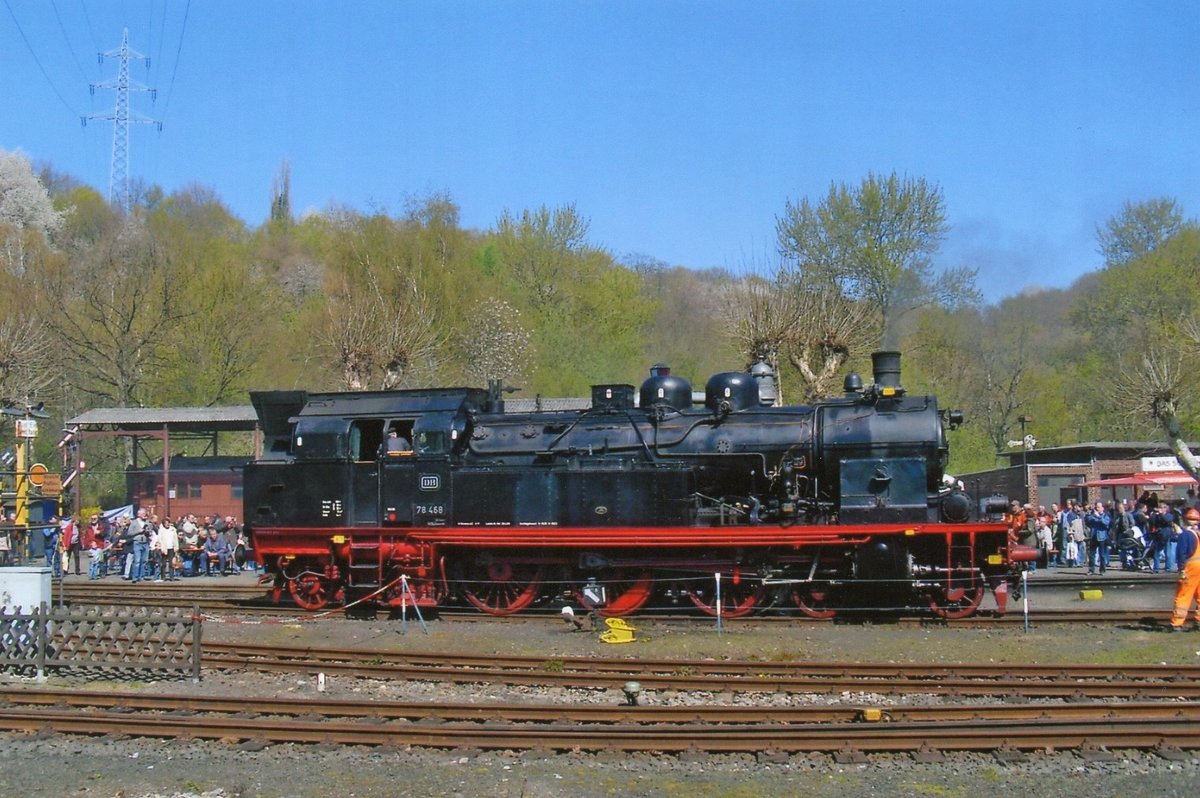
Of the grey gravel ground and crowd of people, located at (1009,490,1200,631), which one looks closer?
the grey gravel ground

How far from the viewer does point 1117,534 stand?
26.2 meters

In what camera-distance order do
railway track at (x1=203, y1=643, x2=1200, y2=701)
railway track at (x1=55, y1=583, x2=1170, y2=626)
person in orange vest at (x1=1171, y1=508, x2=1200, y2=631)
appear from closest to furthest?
Answer: railway track at (x1=203, y1=643, x2=1200, y2=701) < person in orange vest at (x1=1171, y1=508, x2=1200, y2=631) < railway track at (x1=55, y1=583, x2=1170, y2=626)

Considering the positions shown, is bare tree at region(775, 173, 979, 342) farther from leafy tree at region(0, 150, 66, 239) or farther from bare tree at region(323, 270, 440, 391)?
leafy tree at region(0, 150, 66, 239)

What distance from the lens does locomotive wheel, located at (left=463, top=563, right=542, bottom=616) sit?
18.1m

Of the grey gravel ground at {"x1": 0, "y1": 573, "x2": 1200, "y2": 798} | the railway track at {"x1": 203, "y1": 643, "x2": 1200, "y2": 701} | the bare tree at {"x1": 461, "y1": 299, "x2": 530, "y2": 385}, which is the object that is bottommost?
the grey gravel ground at {"x1": 0, "y1": 573, "x2": 1200, "y2": 798}

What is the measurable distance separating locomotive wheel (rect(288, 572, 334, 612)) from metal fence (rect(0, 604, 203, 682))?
5448mm

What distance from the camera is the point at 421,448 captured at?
59.8 feet

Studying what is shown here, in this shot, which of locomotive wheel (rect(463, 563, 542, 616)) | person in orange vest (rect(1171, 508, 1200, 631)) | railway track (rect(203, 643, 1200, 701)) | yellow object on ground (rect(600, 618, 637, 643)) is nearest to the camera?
railway track (rect(203, 643, 1200, 701))

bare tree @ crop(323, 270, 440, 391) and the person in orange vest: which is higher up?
bare tree @ crop(323, 270, 440, 391)

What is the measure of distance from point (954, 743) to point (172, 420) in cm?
2864


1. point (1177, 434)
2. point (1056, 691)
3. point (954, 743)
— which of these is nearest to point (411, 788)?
point (954, 743)

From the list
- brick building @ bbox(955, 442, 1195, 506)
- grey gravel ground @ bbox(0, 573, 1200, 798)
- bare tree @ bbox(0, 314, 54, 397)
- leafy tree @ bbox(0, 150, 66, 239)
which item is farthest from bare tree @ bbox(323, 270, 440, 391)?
leafy tree @ bbox(0, 150, 66, 239)

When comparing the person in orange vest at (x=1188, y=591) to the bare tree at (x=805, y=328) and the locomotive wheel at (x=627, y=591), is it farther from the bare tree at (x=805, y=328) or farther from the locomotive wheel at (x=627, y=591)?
the bare tree at (x=805, y=328)

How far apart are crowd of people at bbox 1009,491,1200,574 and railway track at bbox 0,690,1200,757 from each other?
49.6 feet
